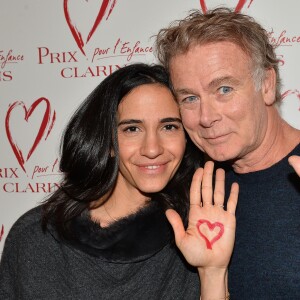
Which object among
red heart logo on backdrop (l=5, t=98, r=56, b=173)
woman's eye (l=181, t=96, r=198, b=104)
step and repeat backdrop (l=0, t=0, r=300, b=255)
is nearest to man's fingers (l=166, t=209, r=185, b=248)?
woman's eye (l=181, t=96, r=198, b=104)

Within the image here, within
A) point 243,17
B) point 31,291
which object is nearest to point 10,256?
point 31,291

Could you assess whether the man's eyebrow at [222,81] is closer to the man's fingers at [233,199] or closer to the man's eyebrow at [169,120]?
the man's eyebrow at [169,120]

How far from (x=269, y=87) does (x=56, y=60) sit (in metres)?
1.08

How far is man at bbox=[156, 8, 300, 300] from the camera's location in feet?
5.09

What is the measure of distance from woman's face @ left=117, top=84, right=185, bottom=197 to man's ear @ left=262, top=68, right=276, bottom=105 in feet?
0.99

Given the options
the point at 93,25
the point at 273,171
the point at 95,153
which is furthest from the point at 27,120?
the point at 273,171

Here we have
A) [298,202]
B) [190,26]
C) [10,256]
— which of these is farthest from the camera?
[10,256]

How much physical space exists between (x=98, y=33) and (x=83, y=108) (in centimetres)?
55

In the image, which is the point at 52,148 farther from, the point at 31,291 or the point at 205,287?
the point at 205,287

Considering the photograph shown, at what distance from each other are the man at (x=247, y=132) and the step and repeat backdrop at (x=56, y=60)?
409 millimetres

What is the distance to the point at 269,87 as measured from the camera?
167 centimetres

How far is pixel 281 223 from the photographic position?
1556 mm

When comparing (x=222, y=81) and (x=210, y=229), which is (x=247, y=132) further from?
(x=210, y=229)

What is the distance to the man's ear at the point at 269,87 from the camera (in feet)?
5.44
